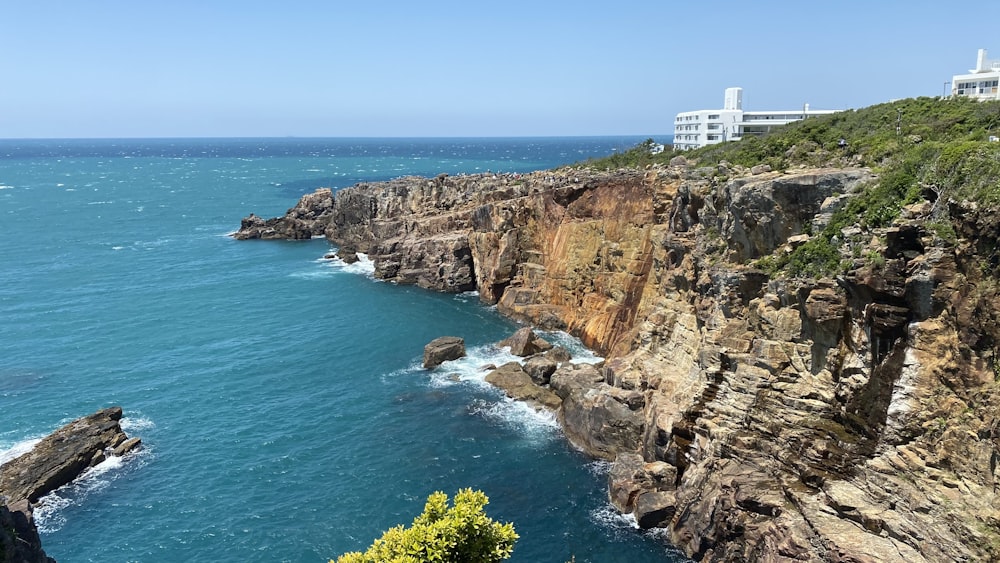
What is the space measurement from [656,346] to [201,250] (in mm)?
88148

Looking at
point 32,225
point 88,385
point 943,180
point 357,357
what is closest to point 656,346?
point 943,180

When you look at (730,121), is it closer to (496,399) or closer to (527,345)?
(527,345)

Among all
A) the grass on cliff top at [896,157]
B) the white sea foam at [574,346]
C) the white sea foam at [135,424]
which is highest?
the grass on cliff top at [896,157]

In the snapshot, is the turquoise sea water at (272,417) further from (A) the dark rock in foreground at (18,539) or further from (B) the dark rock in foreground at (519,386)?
(A) the dark rock in foreground at (18,539)

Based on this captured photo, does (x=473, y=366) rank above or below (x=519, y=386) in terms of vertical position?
below

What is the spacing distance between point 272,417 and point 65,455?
12833 millimetres

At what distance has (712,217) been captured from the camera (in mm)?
44781

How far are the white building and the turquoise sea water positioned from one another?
2139 inches

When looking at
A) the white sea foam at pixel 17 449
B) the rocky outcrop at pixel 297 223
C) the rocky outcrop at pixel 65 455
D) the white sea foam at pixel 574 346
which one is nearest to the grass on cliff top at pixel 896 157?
the white sea foam at pixel 574 346

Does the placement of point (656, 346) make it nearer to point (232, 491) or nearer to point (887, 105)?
point (232, 491)

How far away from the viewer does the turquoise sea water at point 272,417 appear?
1404 inches

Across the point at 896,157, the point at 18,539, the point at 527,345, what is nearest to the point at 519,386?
the point at 527,345

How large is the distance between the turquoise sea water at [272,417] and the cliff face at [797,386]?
4368 mm

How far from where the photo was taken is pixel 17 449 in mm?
43312
